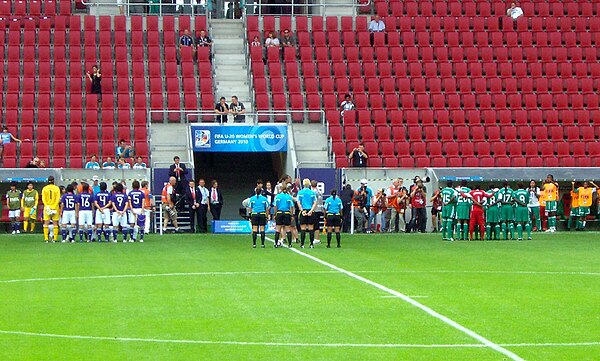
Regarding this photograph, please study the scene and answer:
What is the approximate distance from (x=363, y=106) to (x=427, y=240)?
12.4 metres

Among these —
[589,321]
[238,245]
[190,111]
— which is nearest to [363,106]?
A: [190,111]

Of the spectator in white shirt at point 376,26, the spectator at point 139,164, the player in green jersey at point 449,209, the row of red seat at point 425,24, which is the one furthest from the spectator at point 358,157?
the row of red seat at point 425,24

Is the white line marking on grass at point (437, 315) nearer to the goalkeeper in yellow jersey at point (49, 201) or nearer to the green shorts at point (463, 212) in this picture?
the green shorts at point (463, 212)

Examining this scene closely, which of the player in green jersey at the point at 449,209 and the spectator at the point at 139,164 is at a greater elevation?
the spectator at the point at 139,164

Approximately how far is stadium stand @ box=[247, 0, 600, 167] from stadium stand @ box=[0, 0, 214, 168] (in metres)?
3.33

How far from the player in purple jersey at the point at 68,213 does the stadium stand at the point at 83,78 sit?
8175 millimetres

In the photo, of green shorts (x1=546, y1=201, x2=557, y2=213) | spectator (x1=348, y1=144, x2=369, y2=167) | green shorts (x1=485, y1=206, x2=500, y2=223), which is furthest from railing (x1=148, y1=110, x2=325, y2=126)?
green shorts (x1=485, y1=206, x2=500, y2=223)

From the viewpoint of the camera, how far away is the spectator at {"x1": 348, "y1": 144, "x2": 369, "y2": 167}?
4174cm

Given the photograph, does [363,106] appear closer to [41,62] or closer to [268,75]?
[268,75]

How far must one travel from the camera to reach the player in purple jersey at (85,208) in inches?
1310

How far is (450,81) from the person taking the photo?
156ft

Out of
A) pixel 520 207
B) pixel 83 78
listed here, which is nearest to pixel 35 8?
pixel 83 78

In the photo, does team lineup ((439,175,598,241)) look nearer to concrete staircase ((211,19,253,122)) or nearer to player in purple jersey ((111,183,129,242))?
player in purple jersey ((111,183,129,242))

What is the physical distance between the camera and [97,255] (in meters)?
28.1
